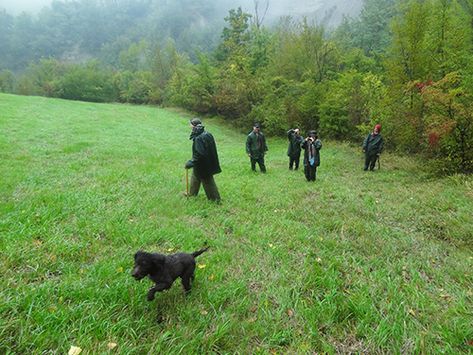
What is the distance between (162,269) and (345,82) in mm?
19453

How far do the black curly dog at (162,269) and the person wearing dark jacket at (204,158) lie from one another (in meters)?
3.33

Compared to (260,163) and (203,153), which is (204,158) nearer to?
(203,153)

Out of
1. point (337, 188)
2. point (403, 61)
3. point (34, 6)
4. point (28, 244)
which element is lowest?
point (337, 188)

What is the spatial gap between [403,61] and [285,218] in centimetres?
1298

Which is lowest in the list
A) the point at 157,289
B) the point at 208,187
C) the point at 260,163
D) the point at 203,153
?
the point at 260,163

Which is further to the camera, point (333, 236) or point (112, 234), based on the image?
point (333, 236)

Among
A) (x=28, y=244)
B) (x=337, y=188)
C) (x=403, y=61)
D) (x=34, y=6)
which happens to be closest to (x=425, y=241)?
(x=337, y=188)

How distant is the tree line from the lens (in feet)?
34.3

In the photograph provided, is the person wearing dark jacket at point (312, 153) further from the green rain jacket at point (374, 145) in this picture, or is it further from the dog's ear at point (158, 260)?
the dog's ear at point (158, 260)

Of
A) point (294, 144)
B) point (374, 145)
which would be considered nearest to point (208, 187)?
point (294, 144)

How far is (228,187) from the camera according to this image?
816cm

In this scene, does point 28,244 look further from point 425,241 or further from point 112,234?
point 425,241

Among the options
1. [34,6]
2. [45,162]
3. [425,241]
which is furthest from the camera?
[34,6]

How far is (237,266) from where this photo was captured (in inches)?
153
